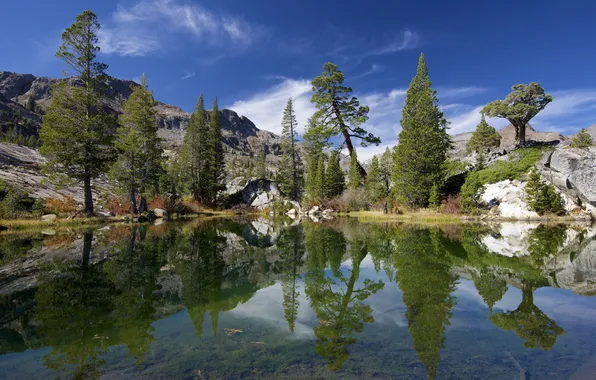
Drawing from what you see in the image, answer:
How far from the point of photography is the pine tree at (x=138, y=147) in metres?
23.7

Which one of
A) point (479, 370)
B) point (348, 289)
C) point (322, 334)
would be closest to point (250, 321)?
point (322, 334)

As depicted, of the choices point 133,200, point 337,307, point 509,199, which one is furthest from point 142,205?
point 509,199

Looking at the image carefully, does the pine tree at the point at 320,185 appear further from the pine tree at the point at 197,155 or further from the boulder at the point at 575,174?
the boulder at the point at 575,174

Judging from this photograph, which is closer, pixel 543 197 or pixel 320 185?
pixel 543 197

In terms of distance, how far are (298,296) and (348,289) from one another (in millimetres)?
951

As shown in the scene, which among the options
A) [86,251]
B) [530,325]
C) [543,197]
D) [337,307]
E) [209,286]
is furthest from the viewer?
[543,197]

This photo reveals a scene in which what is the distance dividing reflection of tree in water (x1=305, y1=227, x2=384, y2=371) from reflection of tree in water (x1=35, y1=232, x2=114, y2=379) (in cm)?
221

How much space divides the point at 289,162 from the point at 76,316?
42.6m

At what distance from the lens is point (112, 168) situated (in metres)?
22.0

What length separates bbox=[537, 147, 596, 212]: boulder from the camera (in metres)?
20.5

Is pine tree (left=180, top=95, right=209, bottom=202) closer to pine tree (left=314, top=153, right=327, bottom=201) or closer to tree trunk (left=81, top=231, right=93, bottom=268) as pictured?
pine tree (left=314, top=153, right=327, bottom=201)

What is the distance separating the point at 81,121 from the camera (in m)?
20.7

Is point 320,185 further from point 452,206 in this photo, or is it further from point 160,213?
point 160,213

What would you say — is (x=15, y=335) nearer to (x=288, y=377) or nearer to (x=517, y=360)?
(x=288, y=377)
